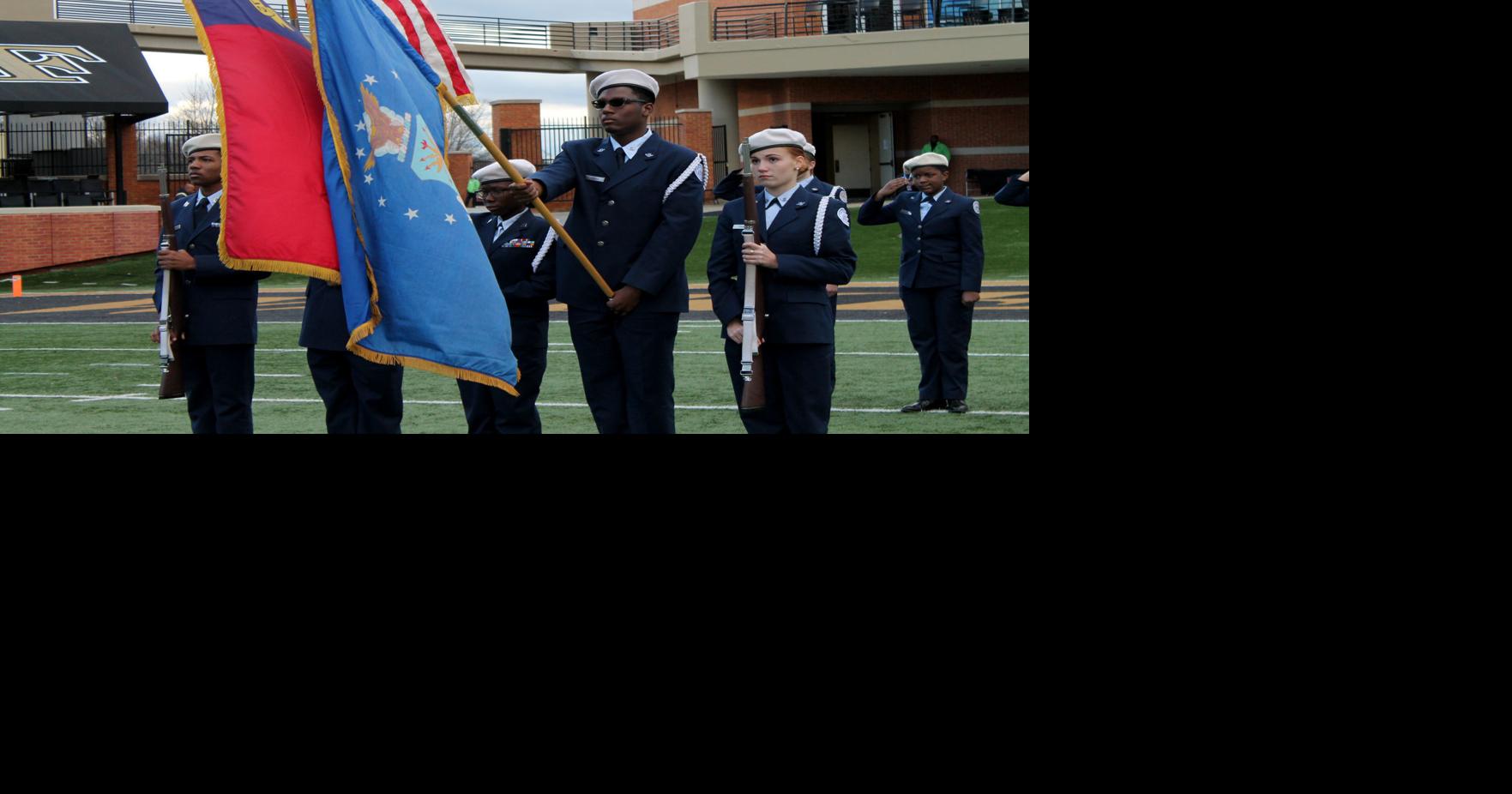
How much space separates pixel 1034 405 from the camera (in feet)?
8.99

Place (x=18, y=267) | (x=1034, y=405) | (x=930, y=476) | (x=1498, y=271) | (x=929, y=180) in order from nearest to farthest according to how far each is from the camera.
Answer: (x=1498, y=271), (x=1034, y=405), (x=930, y=476), (x=929, y=180), (x=18, y=267)

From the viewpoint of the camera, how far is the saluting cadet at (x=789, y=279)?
18.1 feet

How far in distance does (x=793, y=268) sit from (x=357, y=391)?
1581mm

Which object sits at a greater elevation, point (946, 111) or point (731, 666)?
point (946, 111)

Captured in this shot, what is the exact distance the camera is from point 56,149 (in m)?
22.9

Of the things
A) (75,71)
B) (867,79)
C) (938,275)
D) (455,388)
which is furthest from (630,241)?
(867,79)

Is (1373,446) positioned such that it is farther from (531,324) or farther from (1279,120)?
(531,324)

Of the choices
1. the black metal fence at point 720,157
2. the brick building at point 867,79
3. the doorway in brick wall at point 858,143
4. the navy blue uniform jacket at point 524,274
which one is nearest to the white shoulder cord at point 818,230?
the navy blue uniform jacket at point 524,274

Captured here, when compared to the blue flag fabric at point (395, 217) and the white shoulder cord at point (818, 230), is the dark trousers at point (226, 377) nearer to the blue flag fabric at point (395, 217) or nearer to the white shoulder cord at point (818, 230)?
the white shoulder cord at point (818, 230)

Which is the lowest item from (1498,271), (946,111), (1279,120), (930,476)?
(930,476)

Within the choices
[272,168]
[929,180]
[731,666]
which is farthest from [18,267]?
[731,666]

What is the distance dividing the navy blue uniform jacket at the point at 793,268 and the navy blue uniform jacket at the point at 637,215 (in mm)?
333

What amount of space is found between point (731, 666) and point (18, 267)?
20.4 metres

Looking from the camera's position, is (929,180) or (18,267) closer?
(929,180)
